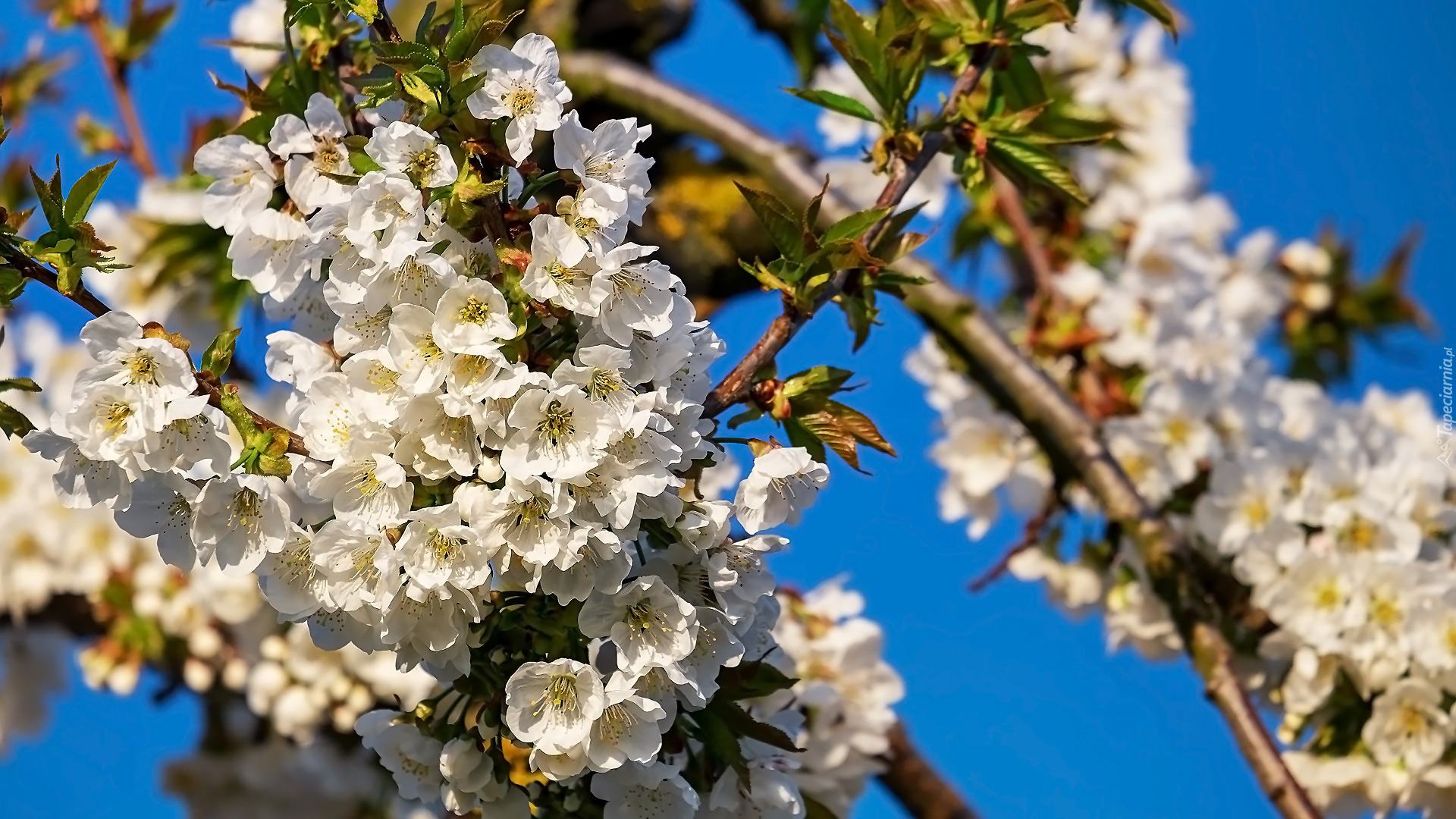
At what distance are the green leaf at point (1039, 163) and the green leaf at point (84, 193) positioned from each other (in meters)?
0.80

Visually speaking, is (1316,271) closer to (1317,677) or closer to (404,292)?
(1317,677)

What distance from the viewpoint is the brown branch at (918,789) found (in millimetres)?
1955

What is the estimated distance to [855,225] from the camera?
1.05m

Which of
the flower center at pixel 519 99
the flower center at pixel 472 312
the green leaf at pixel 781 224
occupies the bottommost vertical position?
the flower center at pixel 472 312

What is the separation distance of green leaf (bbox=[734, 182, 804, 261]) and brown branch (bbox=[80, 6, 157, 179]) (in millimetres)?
1917

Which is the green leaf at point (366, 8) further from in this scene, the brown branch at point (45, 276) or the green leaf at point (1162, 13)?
the green leaf at point (1162, 13)

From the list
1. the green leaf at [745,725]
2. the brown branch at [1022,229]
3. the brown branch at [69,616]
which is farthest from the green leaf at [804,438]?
the brown branch at [69,616]

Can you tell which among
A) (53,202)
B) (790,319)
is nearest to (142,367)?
(53,202)

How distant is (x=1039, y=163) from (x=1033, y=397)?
79 centimetres

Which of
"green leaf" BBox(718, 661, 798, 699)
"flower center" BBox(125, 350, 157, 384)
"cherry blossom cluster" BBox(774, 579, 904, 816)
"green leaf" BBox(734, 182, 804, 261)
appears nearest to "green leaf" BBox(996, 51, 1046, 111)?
"green leaf" BBox(734, 182, 804, 261)

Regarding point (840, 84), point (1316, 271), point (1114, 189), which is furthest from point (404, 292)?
point (1316, 271)

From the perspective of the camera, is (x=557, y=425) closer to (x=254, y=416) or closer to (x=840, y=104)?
(x=254, y=416)

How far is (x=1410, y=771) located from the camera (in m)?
1.56

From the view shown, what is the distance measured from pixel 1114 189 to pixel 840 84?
1014 millimetres
